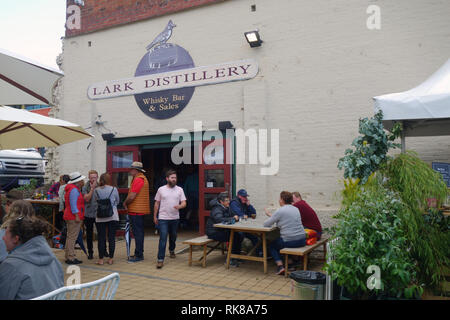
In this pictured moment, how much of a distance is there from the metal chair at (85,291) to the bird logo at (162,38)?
7410 mm

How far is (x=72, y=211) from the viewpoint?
239 inches

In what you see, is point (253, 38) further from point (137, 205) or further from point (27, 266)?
point (27, 266)

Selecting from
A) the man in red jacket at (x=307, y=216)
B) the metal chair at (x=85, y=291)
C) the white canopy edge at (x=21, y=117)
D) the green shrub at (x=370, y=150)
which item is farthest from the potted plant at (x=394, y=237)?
the white canopy edge at (x=21, y=117)

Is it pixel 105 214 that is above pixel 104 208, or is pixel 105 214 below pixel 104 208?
below

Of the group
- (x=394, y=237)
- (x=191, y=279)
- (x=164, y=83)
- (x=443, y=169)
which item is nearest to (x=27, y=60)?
(x=191, y=279)

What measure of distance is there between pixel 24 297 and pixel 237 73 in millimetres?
6426

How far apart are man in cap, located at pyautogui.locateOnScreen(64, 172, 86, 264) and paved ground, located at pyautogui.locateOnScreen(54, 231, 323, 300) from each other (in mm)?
256

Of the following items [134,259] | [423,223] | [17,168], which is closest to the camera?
[423,223]

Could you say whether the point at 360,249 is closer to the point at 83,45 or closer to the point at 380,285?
the point at 380,285

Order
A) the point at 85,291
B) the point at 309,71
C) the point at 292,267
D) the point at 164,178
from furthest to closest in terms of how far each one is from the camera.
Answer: the point at 164,178 → the point at 309,71 → the point at 292,267 → the point at 85,291

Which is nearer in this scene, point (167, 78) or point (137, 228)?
point (137, 228)

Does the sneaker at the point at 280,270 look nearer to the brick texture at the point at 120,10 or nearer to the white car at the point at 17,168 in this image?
the brick texture at the point at 120,10

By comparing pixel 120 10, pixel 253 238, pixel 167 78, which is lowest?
pixel 253 238

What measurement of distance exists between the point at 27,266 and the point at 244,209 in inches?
194
